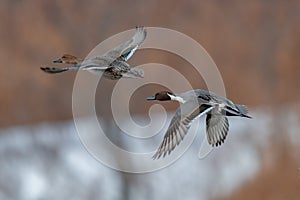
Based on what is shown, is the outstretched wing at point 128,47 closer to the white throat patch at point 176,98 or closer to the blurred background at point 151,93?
the white throat patch at point 176,98

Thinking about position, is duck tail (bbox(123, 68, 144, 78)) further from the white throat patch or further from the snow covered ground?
the snow covered ground

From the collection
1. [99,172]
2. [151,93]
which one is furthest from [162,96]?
[151,93]

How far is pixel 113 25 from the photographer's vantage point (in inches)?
145

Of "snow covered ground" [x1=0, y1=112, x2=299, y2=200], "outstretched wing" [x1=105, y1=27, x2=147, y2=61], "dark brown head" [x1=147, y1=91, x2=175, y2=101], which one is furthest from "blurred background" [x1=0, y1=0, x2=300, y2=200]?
"dark brown head" [x1=147, y1=91, x2=175, y2=101]

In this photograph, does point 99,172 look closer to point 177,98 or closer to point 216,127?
point 216,127

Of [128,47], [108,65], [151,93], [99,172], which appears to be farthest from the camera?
[151,93]

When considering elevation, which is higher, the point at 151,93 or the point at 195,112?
the point at 151,93

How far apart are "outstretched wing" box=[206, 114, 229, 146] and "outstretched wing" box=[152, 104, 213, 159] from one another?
43mm

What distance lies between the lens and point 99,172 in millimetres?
3021

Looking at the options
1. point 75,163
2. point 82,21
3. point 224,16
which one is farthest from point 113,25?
point 75,163

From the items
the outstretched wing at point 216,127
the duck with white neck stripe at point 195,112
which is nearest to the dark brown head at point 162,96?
the duck with white neck stripe at point 195,112

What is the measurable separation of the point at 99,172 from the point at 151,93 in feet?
1.36

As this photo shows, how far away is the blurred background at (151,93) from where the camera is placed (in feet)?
9.75

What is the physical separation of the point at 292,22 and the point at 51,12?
4.28 feet
